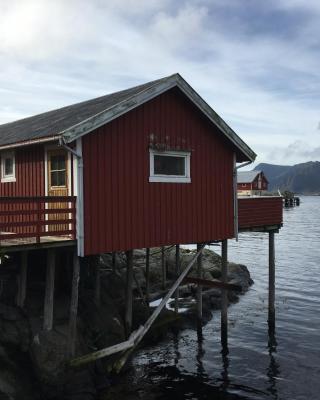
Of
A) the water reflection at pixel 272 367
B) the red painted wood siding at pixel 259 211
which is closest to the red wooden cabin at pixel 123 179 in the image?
the red painted wood siding at pixel 259 211

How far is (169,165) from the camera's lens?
14922 mm

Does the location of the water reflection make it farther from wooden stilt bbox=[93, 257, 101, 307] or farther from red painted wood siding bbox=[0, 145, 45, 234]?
red painted wood siding bbox=[0, 145, 45, 234]

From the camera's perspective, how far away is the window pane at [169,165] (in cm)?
1455

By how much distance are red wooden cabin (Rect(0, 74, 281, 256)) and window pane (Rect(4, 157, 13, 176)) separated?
0.11 feet

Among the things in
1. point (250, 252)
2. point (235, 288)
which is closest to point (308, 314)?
point (235, 288)

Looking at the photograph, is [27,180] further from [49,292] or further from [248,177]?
[248,177]

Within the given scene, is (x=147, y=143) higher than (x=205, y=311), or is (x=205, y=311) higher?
(x=147, y=143)

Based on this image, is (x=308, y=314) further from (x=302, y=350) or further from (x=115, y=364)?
(x=115, y=364)

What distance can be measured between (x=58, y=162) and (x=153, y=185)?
2.77m

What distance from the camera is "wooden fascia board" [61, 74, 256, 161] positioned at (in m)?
12.1

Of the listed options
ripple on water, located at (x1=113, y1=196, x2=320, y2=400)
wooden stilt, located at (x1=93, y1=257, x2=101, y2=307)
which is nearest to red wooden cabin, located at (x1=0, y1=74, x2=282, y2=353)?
wooden stilt, located at (x1=93, y1=257, x2=101, y2=307)

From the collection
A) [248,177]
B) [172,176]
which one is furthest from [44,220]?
[248,177]

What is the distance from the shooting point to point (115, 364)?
549 inches

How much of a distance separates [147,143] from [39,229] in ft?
13.3
